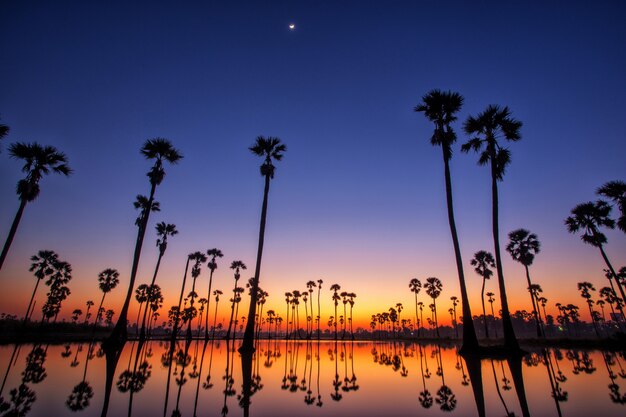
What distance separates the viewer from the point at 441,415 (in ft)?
18.2

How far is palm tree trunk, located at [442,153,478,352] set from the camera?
17.8m

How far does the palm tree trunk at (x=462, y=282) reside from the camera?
17.8 metres

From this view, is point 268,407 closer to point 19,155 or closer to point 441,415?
point 441,415

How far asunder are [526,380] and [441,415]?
5.99 meters

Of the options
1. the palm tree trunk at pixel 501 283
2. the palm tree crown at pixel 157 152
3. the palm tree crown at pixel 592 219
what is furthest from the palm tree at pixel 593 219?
the palm tree crown at pixel 157 152

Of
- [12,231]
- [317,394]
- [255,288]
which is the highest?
[12,231]

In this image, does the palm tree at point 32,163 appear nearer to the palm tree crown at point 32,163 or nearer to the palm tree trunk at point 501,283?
the palm tree crown at point 32,163

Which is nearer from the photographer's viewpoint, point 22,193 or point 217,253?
point 22,193

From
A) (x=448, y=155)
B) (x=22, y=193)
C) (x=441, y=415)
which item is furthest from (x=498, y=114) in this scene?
(x=22, y=193)

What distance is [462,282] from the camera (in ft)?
60.5

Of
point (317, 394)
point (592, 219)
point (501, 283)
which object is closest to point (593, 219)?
point (592, 219)

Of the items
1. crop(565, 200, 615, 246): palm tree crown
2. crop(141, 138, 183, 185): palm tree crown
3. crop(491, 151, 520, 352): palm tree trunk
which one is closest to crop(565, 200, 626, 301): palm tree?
crop(565, 200, 615, 246): palm tree crown

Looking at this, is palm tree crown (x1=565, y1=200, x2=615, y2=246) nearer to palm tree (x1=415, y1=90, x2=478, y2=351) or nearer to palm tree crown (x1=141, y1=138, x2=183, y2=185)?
palm tree (x1=415, y1=90, x2=478, y2=351)

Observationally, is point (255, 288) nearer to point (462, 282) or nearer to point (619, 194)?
point (462, 282)
